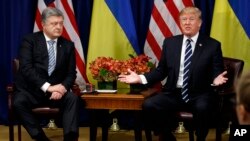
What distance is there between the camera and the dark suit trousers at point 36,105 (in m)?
4.43

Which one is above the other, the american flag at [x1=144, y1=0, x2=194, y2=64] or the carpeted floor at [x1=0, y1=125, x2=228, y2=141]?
the american flag at [x1=144, y1=0, x2=194, y2=64]

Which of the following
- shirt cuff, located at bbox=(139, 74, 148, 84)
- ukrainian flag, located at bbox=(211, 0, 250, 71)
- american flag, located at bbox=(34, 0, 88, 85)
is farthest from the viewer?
american flag, located at bbox=(34, 0, 88, 85)

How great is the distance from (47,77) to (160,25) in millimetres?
1632

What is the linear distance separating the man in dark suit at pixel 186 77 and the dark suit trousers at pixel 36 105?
1.92 feet

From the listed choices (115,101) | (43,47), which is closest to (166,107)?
(115,101)

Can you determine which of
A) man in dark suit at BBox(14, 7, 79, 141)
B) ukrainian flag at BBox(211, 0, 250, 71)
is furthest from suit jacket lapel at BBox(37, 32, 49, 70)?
ukrainian flag at BBox(211, 0, 250, 71)

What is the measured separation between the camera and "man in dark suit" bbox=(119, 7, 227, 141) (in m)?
4.42

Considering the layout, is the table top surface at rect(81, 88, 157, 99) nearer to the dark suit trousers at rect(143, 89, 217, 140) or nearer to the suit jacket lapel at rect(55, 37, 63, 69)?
the dark suit trousers at rect(143, 89, 217, 140)

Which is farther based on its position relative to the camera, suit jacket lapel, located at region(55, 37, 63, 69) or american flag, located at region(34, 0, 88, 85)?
american flag, located at region(34, 0, 88, 85)

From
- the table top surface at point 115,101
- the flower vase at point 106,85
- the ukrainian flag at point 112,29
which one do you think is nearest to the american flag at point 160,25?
the ukrainian flag at point 112,29

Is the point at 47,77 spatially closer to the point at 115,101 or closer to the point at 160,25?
the point at 115,101

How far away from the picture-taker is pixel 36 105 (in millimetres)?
4547

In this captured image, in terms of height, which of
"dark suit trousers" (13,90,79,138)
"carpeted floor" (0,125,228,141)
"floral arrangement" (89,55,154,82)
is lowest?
"carpeted floor" (0,125,228,141)

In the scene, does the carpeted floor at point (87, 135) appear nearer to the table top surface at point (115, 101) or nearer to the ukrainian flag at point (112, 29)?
the ukrainian flag at point (112, 29)
